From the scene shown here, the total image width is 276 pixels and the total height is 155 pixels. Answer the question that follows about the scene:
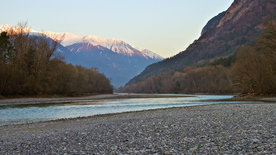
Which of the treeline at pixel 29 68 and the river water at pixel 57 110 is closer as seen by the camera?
the river water at pixel 57 110

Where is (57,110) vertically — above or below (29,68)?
below

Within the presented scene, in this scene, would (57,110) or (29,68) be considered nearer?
(57,110)

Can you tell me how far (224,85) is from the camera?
12938cm

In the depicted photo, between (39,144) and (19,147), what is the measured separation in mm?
918

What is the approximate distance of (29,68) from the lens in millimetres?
81188

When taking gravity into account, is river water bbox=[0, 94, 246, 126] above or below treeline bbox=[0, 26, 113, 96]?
below

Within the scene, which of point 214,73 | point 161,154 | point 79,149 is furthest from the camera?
point 214,73

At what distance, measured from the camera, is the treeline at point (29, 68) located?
72.3 m

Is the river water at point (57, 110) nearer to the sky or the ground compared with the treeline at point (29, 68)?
nearer to the ground

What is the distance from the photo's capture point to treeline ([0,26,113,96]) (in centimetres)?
7231

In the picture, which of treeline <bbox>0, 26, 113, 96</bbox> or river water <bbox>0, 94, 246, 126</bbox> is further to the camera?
treeline <bbox>0, 26, 113, 96</bbox>

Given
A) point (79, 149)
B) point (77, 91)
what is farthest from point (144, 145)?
point (77, 91)

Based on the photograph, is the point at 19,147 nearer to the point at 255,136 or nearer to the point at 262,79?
the point at 255,136

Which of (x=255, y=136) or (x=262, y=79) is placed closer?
(x=255, y=136)
